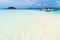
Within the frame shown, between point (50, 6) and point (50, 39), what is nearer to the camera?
point (50, 39)

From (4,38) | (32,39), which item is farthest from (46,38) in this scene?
(4,38)

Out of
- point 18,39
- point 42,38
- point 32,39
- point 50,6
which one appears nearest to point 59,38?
point 42,38

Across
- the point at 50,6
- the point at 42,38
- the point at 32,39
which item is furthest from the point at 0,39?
the point at 50,6

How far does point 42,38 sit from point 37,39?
75 mm

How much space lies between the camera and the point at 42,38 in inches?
63.7

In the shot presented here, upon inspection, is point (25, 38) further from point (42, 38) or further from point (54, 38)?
point (54, 38)

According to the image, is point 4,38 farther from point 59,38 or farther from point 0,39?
point 59,38

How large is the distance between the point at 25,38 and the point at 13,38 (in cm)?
13

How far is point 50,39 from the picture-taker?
157 cm

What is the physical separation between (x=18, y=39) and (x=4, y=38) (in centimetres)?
15

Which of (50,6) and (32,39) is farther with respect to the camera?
(50,6)

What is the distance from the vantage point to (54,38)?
1.59 metres

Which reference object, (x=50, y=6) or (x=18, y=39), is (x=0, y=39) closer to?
(x=18, y=39)

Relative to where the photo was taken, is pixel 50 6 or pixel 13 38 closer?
pixel 13 38
